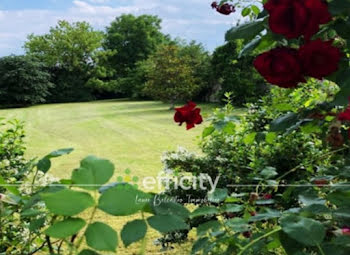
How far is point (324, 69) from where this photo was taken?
372 millimetres

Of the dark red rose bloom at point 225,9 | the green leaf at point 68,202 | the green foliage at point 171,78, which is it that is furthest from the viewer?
the green foliage at point 171,78

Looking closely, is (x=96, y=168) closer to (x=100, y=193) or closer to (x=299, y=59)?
(x=100, y=193)

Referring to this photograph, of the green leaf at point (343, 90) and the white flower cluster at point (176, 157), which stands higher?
the green leaf at point (343, 90)

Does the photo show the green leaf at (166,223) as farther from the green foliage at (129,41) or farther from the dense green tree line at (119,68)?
the green foliage at (129,41)

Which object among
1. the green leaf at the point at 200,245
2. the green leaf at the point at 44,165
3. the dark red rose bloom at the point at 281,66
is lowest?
the green leaf at the point at 200,245

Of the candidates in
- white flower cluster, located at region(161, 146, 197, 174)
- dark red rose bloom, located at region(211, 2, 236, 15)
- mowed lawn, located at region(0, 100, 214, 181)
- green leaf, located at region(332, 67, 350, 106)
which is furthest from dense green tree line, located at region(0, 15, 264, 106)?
green leaf, located at region(332, 67, 350, 106)

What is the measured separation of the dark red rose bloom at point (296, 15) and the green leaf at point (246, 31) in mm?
97

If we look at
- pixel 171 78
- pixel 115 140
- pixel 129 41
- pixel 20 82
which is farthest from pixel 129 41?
pixel 115 140

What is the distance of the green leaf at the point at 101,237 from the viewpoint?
221 millimetres

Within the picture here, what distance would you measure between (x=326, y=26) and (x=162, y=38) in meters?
19.9

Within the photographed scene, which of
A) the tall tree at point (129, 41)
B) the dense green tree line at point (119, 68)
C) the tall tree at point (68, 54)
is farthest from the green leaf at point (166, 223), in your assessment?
the tall tree at point (129, 41)

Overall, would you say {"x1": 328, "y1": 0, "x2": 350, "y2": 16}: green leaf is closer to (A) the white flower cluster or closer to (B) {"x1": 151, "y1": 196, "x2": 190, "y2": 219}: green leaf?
(B) {"x1": 151, "y1": 196, "x2": 190, "y2": 219}: green leaf

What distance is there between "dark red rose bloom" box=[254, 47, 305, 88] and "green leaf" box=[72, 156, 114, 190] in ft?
0.64

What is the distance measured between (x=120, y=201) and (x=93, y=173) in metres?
0.03
